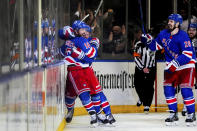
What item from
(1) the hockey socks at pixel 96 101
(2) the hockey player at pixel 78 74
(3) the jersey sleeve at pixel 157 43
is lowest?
(1) the hockey socks at pixel 96 101

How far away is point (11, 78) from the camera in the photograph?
2875mm

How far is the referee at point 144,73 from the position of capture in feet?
31.6

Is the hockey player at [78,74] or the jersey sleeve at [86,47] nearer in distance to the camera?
the jersey sleeve at [86,47]

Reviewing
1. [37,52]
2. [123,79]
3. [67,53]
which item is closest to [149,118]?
[123,79]

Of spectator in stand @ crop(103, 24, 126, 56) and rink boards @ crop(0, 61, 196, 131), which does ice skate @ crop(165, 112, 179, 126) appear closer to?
rink boards @ crop(0, 61, 196, 131)

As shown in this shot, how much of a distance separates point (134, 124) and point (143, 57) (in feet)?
5.83

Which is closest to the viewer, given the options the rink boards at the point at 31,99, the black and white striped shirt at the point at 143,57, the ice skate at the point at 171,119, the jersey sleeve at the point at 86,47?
the rink boards at the point at 31,99

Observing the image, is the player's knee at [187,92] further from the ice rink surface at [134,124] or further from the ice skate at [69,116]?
the ice skate at [69,116]

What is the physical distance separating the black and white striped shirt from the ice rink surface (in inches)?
31.7

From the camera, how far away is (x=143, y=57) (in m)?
9.64

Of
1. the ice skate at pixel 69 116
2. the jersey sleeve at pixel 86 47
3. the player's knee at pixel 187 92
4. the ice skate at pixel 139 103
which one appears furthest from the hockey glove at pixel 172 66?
the ice skate at pixel 139 103

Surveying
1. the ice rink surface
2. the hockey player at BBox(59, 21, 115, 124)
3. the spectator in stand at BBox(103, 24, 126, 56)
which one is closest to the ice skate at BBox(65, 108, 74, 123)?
the ice rink surface

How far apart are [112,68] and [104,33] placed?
2.02ft

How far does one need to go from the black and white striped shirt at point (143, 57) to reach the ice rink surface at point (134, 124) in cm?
80
